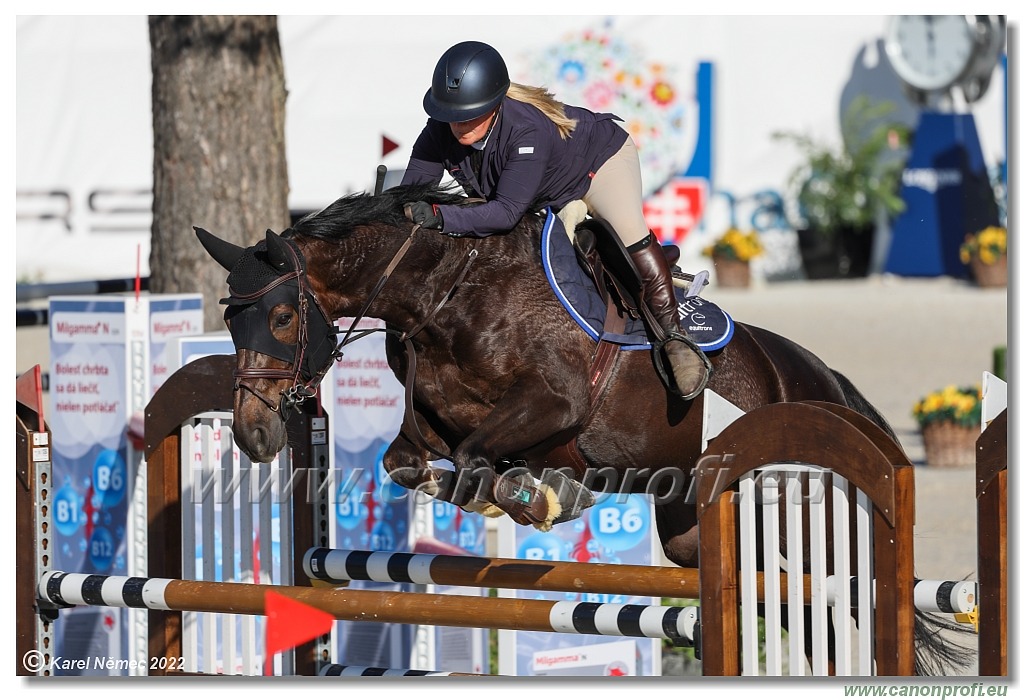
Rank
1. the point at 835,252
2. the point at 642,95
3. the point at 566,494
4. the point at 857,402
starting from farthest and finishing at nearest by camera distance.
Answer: the point at 835,252 → the point at 642,95 → the point at 857,402 → the point at 566,494

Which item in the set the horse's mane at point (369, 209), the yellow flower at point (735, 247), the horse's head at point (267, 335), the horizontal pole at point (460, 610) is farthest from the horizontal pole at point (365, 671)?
the yellow flower at point (735, 247)

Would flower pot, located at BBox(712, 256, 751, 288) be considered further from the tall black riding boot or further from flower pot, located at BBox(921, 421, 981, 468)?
the tall black riding boot

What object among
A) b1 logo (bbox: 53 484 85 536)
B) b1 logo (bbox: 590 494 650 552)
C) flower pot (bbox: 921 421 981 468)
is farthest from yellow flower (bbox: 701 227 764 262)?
b1 logo (bbox: 53 484 85 536)

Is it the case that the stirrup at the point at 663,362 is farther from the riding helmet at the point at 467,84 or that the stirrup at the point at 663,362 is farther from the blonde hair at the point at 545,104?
the riding helmet at the point at 467,84

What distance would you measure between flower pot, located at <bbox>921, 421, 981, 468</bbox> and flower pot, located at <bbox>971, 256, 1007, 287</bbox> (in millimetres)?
6472

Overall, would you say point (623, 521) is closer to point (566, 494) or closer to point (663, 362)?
point (663, 362)

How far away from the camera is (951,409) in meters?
7.51

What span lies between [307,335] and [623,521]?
5.20ft

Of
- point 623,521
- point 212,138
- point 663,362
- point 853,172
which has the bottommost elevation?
point 623,521

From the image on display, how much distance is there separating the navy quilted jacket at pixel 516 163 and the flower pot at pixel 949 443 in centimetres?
452

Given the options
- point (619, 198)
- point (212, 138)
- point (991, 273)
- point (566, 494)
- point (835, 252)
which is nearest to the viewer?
point (566, 494)

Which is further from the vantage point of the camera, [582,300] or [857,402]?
[857,402]

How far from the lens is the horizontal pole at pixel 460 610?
3.20m

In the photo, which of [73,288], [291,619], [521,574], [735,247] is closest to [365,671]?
[291,619]
